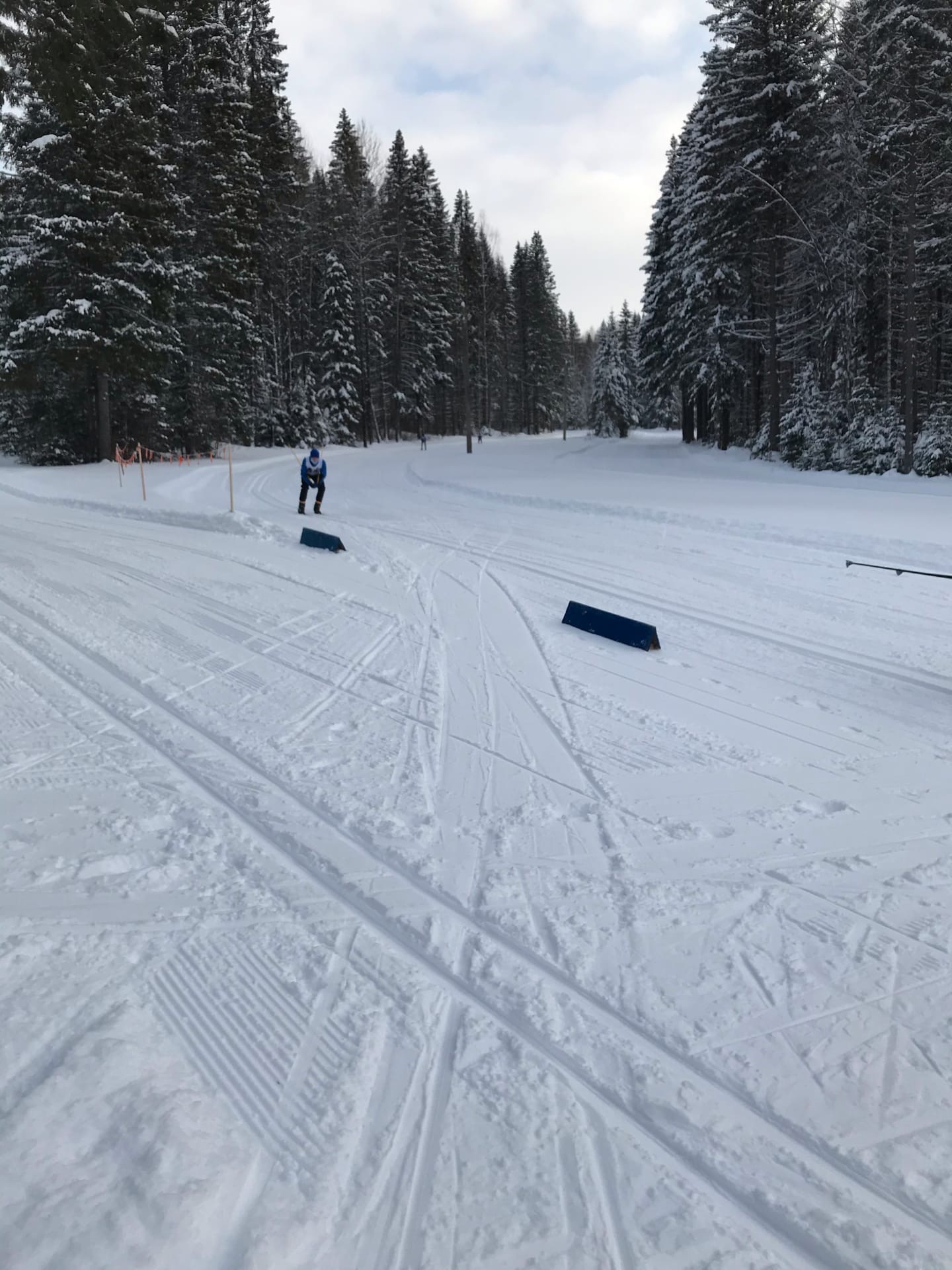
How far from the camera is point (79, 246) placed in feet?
78.7

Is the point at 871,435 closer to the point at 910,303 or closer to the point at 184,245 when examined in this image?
the point at 910,303

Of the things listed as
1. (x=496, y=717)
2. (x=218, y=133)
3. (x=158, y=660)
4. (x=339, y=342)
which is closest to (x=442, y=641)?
(x=496, y=717)

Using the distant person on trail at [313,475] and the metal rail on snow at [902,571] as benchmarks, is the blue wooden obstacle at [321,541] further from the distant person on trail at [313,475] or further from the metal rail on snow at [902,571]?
the metal rail on snow at [902,571]

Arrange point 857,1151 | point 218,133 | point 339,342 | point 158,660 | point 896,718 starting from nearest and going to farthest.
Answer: point 857,1151, point 896,718, point 158,660, point 218,133, point 339,342

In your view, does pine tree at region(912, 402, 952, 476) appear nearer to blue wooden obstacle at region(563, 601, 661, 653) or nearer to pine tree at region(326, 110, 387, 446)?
blue wooden obstacle at region(563, 601, 661, 653)

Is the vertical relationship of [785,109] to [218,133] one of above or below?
below

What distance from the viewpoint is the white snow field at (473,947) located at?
7.31 ft

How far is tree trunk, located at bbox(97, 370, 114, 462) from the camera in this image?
1038 inches

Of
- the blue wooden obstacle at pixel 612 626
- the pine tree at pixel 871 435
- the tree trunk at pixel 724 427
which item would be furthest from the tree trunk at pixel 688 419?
the blue wooden obstacle at pixel 612 626

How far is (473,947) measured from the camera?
3.35 meters

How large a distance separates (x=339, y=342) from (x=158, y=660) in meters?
42.3

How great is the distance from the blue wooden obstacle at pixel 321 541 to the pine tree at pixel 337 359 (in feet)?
110

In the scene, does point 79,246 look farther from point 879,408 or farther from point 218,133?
point 879,408

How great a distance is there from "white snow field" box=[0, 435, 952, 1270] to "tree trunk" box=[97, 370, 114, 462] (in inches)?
839
